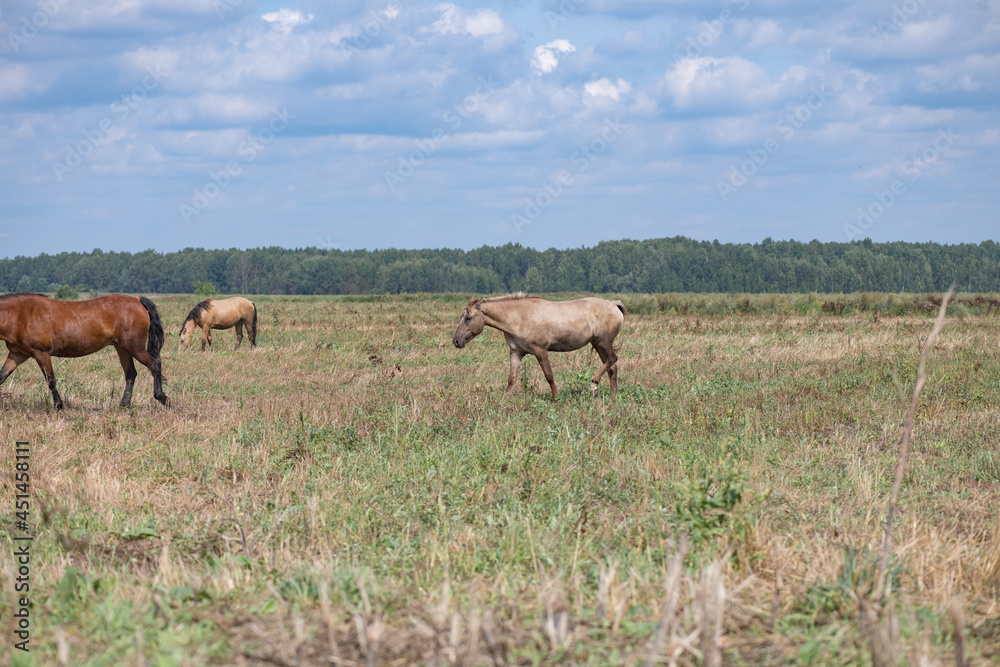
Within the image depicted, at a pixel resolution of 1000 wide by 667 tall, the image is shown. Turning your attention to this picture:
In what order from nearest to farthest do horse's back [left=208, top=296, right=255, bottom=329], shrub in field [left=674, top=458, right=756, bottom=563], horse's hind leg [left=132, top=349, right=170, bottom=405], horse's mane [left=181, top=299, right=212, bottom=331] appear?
shrub in field [left=674, top=458, right=756, bottom=563] → horse's hind leg [left=132, top=349, right=170, bottom=405] → horse's mane [left=181, top=299, right=212, bottom=331] → horse's back [left=208, top=296, right=255, bottom=329]

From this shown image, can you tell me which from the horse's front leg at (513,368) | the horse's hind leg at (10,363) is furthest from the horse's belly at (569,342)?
the horse's hind leg at (10,363)

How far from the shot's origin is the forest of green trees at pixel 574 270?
12062 centimetres

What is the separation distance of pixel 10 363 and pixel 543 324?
7937mm

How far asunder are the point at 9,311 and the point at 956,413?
12691mm

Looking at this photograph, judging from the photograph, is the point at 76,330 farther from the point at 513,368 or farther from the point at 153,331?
the point at 513,368

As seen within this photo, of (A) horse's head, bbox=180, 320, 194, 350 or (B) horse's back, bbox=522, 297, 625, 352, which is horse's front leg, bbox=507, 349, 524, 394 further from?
(A) horse's head, bbox=180, 320, 194, 350

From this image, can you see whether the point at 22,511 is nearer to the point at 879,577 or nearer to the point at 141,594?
the point at 141,594

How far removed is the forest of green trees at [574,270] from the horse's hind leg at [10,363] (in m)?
104

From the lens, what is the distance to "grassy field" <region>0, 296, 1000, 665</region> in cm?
381

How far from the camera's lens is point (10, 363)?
11570mm

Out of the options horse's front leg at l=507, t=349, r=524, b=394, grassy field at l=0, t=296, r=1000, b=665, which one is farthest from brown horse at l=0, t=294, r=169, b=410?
horse's front leg at l=507, t=349, r=524, b=394

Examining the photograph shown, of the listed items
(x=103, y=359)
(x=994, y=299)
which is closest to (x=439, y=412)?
(x=103, y=359)

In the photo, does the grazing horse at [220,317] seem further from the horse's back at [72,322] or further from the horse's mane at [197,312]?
the horse's back at [72,322]

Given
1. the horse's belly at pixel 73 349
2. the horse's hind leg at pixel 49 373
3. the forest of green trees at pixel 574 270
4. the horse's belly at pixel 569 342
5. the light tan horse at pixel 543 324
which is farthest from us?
the forest of green trees at pixel 574 270
